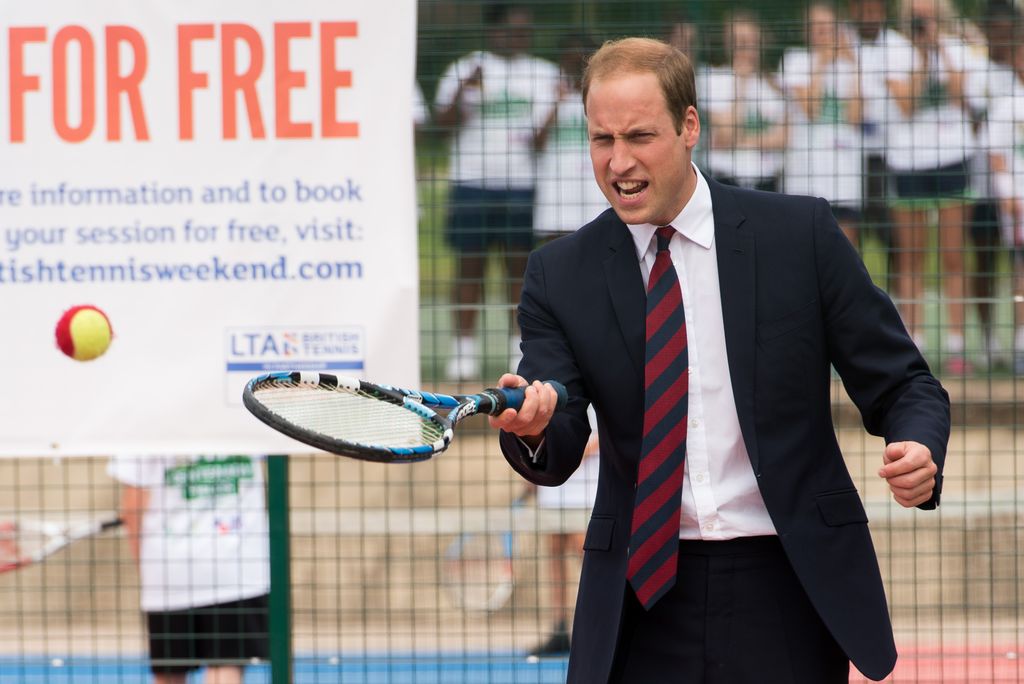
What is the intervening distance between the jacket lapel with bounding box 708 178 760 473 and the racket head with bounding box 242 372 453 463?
2.19 ft

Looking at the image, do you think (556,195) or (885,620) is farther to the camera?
(556,195)

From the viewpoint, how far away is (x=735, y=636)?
322 cm

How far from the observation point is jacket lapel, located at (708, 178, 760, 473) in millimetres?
3221

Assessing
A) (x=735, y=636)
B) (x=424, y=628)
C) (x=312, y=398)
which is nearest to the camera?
(x=312, y=398)

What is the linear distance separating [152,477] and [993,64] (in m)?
3.72

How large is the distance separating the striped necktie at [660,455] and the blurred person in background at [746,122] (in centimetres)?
254

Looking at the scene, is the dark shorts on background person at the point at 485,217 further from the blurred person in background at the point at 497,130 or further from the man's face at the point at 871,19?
the man's face at the point at 871,19

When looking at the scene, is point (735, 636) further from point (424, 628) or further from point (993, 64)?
point (424, 628)

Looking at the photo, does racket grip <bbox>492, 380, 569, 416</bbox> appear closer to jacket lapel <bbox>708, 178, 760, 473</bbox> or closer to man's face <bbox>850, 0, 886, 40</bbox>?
jacket lapel <bbox>708, 178, 760, 473</bbox>

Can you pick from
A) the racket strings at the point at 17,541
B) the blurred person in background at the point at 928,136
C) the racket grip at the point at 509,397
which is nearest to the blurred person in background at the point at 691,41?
the blurred person in background at the point at 928,136

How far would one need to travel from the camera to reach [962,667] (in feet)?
22.2

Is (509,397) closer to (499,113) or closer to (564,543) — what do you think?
(499,113)

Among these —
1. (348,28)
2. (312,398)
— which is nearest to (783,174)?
(348,28)

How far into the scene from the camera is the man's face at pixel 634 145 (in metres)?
3.19
